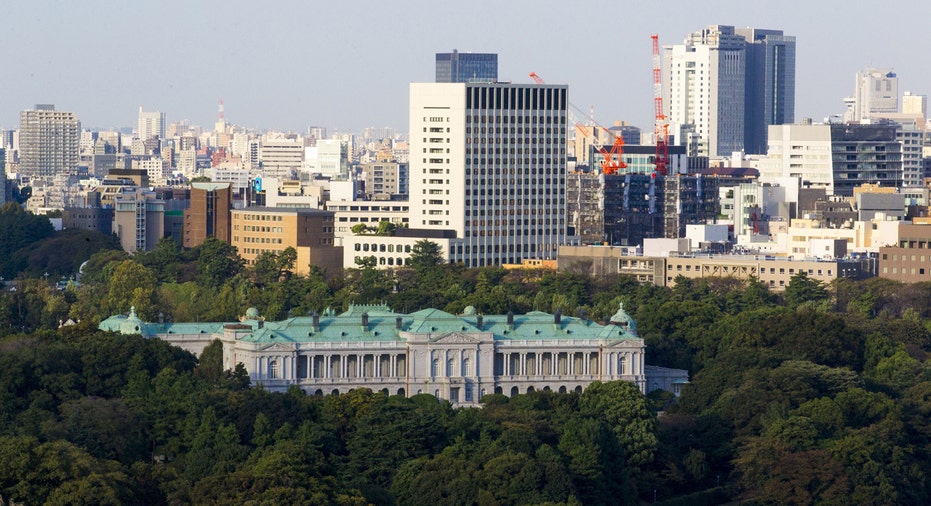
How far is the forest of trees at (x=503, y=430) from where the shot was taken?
86.6 metres

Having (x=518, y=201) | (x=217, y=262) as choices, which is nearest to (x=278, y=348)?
(x=217, y=262)

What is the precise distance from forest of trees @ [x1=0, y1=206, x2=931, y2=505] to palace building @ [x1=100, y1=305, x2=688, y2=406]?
2.41m

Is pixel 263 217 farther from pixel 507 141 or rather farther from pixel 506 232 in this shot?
pixel 507 141

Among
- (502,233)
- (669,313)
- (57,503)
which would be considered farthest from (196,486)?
(502,233)

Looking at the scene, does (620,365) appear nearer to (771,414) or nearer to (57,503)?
(771,414)

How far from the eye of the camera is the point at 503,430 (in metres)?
98.0

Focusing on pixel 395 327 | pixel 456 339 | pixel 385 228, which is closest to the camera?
pixel 456 339

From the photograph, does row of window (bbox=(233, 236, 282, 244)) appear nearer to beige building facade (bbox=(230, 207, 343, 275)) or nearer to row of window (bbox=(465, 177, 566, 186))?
beige building facade (bbox=(230, 207, 343, 275))

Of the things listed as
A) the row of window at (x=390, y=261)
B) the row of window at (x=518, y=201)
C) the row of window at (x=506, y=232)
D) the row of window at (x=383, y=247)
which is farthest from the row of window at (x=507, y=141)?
the row of window at (x=390, y=261)

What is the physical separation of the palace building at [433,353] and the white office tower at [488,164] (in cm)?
6702

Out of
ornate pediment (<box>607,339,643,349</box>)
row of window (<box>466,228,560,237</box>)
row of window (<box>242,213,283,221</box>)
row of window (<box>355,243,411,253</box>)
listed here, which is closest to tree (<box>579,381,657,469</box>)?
ornate pediment (<box>607,339,643,349</box>)

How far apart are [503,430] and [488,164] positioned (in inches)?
3715

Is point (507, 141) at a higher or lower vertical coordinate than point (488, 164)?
higher

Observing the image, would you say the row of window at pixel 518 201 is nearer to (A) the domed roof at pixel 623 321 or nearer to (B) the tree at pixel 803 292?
(B) the tree at pixel 803 292
